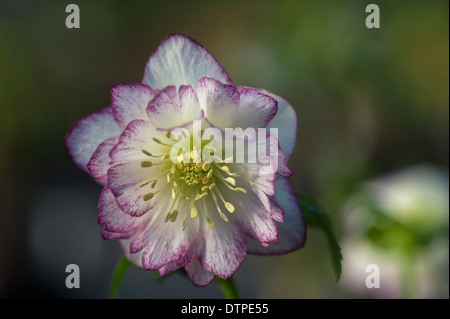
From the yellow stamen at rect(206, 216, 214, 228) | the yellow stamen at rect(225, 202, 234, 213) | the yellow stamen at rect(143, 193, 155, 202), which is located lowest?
the yellow stamen at rect(206, 216, 214, 228)

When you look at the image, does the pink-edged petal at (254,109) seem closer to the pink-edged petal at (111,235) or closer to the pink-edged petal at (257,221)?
the pink-edged petal at (257,221)

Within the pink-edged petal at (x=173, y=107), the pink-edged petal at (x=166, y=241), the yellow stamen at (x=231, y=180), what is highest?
the pink-edged petal at (x=173, y=107)

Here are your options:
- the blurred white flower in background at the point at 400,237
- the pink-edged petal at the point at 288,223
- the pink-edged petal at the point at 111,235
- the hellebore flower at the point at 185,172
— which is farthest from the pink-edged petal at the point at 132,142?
the blurred white flower in background at the point at 400,237

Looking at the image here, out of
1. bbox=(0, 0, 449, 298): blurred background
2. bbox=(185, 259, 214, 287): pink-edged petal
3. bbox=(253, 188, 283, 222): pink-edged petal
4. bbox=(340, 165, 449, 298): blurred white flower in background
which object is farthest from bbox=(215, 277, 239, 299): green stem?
bbox=(0, 0, 449, 298): blurred background

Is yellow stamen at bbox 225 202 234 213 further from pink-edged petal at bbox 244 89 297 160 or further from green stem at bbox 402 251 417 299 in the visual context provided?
green stem at bbox 402 251 417 299

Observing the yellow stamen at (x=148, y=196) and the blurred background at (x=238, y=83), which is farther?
the blurred background at (x=238, y=83)

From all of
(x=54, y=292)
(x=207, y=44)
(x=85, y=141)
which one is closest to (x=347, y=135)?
(x=207, y=44)

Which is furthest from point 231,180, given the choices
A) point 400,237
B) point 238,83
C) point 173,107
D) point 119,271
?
point 238,83
